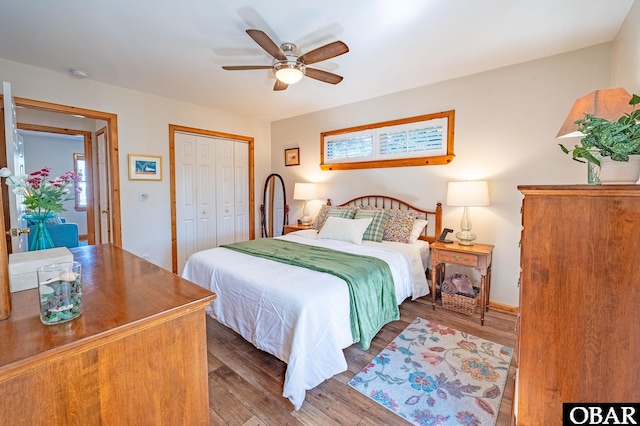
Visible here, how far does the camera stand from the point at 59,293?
0.84 m

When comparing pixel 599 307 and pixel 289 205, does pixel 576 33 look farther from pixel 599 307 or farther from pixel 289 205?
pixel 289 205

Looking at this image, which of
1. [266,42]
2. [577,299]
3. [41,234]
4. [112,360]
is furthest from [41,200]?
[577,299]

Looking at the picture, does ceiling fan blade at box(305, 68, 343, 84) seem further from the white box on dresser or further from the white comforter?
the white box on dresser

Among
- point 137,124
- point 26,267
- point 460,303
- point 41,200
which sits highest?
point 137,124

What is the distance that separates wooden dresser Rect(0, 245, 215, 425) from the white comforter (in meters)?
0.73

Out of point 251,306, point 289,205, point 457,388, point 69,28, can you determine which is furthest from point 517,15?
point 289,205

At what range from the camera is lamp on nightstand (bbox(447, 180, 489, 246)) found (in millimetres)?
2729

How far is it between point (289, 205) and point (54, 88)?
3262 millimetres

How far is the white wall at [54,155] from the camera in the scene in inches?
244

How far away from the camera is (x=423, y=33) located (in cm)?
220

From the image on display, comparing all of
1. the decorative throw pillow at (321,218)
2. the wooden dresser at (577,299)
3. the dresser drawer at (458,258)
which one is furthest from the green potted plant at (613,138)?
the decorative throw pillow at (321,218)

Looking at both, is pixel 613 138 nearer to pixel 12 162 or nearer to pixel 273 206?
pixel 12 162

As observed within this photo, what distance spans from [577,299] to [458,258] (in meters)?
1.80

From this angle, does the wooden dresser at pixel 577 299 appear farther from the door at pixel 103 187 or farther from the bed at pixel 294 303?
the door at pixel 103 187
